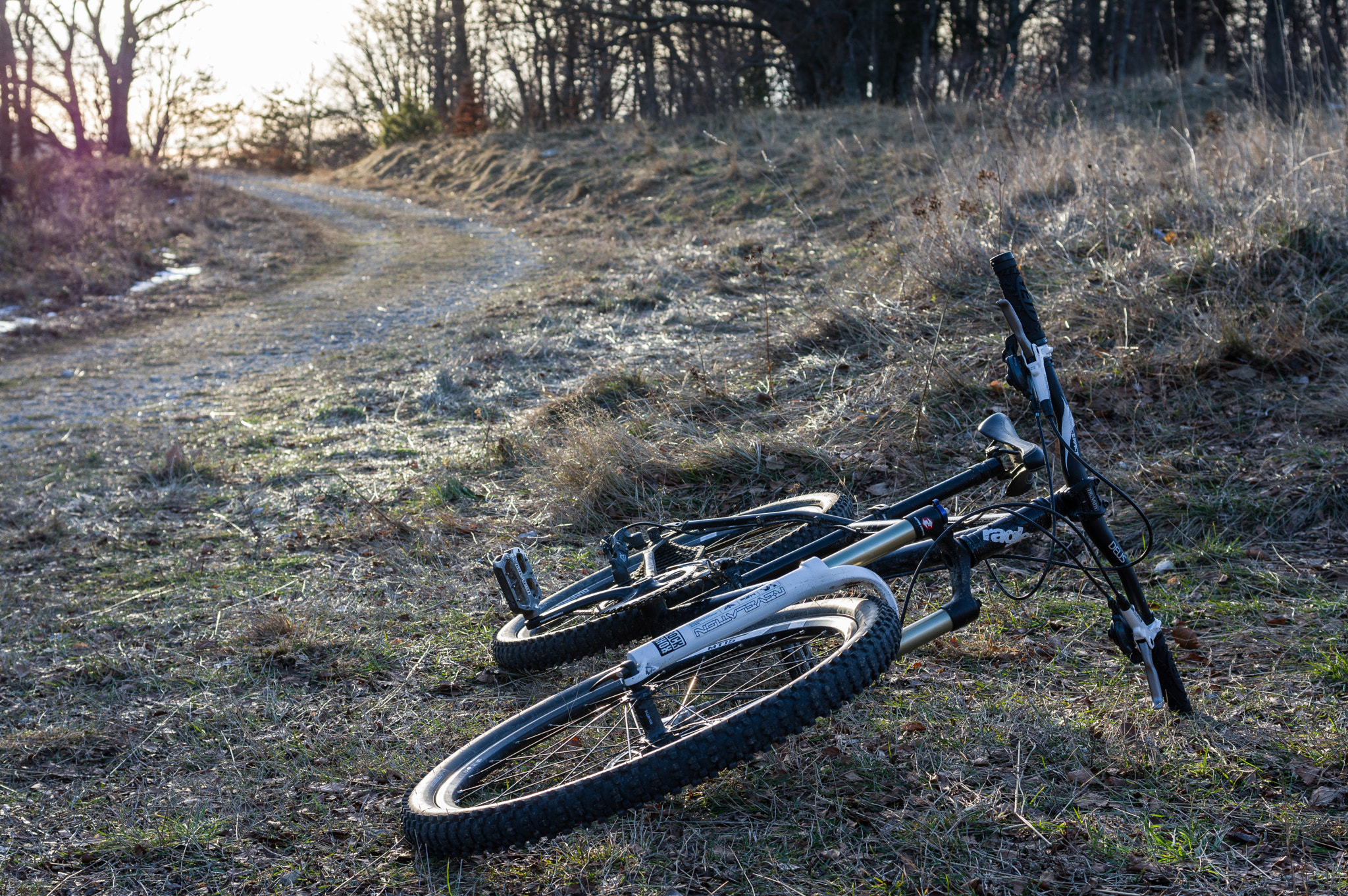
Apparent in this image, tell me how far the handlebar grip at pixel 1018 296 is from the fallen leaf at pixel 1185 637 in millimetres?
1437

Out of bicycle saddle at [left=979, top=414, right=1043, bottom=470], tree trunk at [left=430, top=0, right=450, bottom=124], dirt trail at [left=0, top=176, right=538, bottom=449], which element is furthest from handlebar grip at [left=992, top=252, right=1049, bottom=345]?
tree trunk at [left=430, top=0, right=450, bottom=124]

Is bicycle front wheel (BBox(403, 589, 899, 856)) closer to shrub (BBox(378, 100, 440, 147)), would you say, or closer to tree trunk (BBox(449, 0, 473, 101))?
tree trunk (BBox(449, 0, 473, 101))

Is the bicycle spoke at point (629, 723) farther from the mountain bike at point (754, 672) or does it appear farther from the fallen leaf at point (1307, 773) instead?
the fallen leaf at point (1307, 773)

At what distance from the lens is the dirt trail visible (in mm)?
7824

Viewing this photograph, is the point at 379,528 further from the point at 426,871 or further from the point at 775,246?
the point at 775,246

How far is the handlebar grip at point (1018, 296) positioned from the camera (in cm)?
241

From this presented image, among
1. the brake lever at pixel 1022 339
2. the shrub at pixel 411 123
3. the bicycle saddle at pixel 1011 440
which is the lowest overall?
the bicycle saddle at pixel 1011 440

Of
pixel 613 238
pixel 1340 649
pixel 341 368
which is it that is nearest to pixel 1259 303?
pixel 1340 649

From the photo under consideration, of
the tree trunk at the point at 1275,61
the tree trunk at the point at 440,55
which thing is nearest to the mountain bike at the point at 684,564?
the tree trunk at the point at 1275,61

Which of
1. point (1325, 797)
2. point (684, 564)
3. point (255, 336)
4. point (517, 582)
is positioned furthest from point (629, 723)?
point (255, 336)

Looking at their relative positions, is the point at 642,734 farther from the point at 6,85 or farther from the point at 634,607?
the point at 6,85

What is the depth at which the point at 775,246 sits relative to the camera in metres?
10.8

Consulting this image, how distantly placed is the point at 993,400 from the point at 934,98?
14802mm

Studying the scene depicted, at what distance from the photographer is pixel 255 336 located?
10.4 meters
